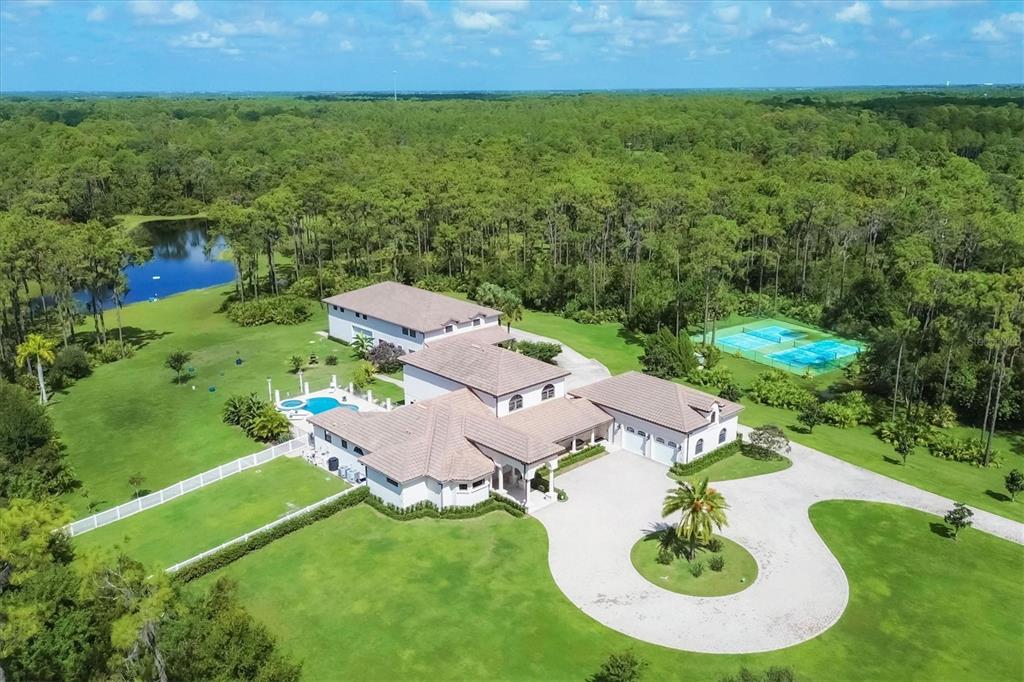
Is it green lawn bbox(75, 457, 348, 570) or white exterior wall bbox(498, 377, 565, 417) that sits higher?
white exterior wall bbox(498, 377, 565, 417)

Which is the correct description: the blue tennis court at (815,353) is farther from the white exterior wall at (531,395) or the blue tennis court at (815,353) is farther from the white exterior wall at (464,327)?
the white exterior wall at (531,395)

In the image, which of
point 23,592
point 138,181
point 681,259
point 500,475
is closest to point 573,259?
point 681,259

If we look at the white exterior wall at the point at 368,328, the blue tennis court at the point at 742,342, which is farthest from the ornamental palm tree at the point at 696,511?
the blue tennis court at the point at 742,342

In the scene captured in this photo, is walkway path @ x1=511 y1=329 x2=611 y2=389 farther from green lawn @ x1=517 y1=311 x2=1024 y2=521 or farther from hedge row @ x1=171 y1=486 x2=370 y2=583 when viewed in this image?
hedge row @ x1=171 y1=486 x2=370 y2=583

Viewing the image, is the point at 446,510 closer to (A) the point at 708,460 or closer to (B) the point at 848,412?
(A) the point at 708,460

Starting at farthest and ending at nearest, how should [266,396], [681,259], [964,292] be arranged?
[681,259]
[266,396]
[964,292]

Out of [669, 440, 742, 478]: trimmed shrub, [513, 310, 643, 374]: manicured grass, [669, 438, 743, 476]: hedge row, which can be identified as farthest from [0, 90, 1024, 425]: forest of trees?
[669, 440, 742, 478]: trimmed shrub

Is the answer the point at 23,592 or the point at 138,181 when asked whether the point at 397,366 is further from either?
the point at 138,181

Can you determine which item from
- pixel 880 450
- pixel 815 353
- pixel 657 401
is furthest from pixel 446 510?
pixel 815 353
